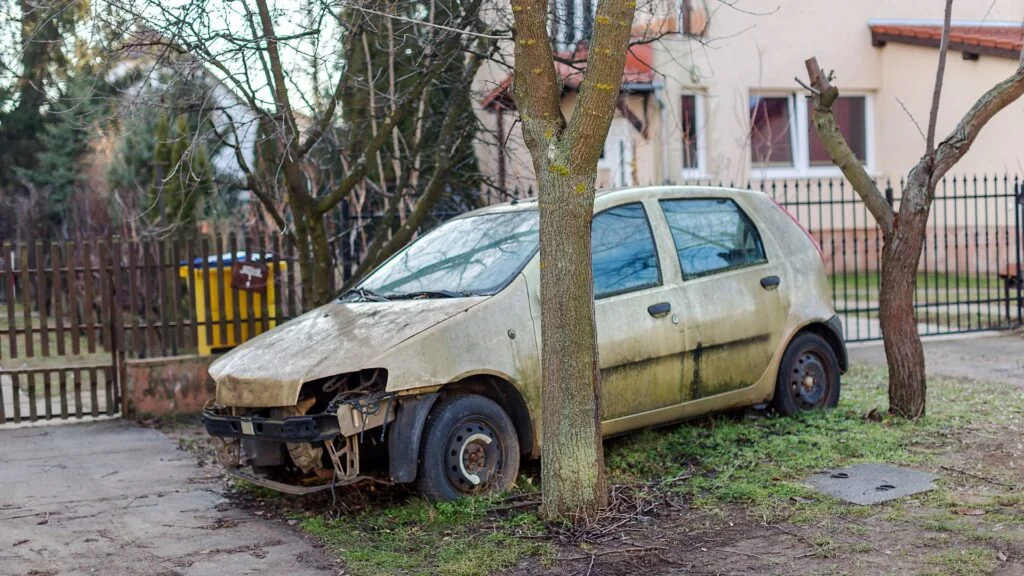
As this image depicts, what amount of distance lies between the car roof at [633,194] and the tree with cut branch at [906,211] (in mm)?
863

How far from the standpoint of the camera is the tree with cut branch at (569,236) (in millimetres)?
Answer: 5168

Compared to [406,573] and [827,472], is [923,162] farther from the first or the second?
[406,573]

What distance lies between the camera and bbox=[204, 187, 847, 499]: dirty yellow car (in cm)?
565

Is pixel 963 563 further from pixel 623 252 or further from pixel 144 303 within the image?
pixel 144 303

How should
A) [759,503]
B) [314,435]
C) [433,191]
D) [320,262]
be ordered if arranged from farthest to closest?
[433,191] → [320,262] → [759,503] → [314,435]

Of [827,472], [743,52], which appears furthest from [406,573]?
[743,52]

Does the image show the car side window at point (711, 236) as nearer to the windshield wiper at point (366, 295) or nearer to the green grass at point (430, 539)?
the windshield wiper at point (366, 295)

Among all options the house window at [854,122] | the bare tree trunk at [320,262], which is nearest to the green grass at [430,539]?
the bare tree trunk at [320,262]

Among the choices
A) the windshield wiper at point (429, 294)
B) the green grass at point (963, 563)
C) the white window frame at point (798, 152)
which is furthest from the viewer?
the white window frame at point (798, 152)

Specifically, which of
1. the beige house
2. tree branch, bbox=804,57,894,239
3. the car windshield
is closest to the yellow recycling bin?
the car windshield

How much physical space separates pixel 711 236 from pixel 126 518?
13.7 ft

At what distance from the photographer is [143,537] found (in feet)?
18.6

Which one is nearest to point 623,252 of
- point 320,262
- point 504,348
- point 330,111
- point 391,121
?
point 504,348

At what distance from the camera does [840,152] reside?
24.8 ft
